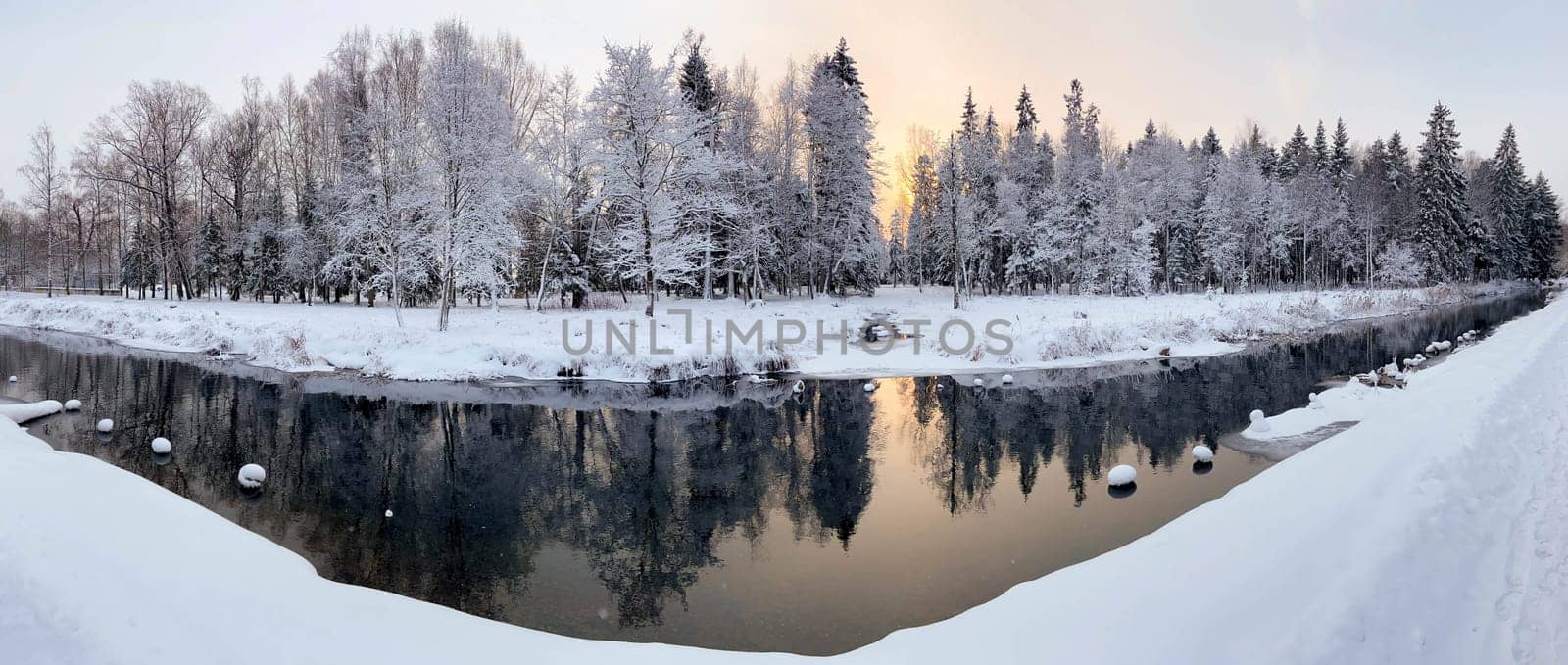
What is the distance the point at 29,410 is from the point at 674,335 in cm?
1505

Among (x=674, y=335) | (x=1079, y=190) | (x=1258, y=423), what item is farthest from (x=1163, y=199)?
(x=674, y=335)

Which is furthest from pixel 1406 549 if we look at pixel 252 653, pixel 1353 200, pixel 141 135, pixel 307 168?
pixel 1353 200

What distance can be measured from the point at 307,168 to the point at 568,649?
43817 mm

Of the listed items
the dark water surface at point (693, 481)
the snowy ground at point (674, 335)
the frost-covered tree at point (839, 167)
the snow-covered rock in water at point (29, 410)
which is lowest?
the dark water surface at point (693, 481)

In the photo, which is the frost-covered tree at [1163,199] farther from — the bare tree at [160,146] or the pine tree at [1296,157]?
the bare tree at [160,146]

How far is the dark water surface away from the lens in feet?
22.6

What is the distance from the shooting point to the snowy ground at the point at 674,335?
20469mm

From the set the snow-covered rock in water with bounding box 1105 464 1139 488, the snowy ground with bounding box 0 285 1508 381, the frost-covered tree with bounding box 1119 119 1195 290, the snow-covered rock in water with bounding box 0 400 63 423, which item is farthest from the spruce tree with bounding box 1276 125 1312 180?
the snow-covered rock in water with bounding box 0 400 63 423

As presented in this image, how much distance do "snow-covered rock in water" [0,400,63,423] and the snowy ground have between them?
21.5 feet

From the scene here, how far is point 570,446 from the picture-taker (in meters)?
12.7

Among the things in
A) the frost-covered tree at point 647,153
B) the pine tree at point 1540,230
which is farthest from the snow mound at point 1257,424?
the pine tree at point 1540,230

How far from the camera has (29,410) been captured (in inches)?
567

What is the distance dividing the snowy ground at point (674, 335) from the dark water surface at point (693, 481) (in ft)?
5.45

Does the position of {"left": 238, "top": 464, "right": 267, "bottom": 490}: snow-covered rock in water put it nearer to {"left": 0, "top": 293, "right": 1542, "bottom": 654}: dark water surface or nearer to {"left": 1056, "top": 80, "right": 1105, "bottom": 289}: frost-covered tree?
{"left": 0, "top": 293, "right": 1542, "bottom": 654}: dark water surface
